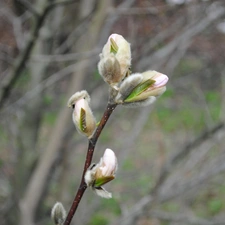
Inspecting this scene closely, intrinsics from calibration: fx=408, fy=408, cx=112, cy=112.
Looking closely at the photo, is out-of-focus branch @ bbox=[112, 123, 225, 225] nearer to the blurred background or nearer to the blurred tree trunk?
the blurred background

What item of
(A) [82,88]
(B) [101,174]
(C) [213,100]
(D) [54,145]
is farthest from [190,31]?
(C) [213,100]

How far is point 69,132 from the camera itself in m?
2.46

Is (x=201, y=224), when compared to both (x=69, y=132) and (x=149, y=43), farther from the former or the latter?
(x=149, y=43)

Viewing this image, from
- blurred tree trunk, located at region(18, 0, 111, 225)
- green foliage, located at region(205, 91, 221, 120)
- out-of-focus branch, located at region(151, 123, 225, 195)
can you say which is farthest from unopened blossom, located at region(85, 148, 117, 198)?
green foliage, located at region(205, 91, 221, 120)

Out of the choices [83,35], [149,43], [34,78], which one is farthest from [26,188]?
[149,43]

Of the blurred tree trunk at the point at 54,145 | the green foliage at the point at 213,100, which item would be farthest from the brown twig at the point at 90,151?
the green foliage at the point at 213,100

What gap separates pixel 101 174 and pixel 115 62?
19 centimetres

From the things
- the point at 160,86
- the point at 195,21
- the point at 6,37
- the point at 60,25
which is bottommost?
the point at 160,86

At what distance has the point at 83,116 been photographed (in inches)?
28.9

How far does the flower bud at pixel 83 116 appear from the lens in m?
0.73

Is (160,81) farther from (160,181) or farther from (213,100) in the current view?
(213,100)

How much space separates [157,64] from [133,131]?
0.47m

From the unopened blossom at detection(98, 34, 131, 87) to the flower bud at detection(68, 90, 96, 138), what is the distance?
7 cm

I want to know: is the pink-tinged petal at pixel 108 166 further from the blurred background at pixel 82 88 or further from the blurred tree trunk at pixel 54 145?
the blurred tree trunk at pixel 54 145
